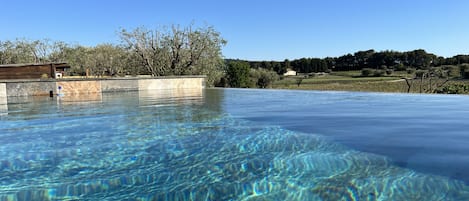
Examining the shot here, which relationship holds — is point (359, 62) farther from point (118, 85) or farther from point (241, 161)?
point (241, 161)

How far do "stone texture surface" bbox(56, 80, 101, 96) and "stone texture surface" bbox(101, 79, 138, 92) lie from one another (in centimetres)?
23

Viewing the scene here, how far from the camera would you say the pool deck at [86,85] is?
11977 mm

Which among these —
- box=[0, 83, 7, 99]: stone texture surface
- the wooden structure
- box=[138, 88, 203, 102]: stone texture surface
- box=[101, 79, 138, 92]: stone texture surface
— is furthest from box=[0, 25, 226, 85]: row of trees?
box=[0, 83, 7, 99]: stone texture surface

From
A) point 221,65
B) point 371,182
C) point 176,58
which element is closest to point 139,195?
point 371,182

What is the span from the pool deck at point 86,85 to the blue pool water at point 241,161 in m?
8.59

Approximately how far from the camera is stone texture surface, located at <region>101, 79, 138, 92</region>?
13461mm

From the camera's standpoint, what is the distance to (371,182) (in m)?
2.16

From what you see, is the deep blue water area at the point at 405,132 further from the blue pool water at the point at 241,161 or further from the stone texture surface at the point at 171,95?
the stone texture surface at the point at 171,95

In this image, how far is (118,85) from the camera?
1370 centimetres

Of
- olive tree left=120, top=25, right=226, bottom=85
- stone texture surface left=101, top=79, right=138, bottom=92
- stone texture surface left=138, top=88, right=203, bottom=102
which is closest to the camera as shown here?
stone texture surface left=138, top=88, right=203, bottom=102

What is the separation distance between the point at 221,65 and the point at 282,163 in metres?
21.7

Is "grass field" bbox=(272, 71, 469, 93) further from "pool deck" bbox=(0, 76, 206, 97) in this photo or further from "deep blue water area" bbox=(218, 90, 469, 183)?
"deep blue water area" bbox=(218, 90, 469, 183)

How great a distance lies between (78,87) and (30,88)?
1.63 m

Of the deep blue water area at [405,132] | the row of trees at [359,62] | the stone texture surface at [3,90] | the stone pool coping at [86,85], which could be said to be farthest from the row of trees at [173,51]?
the row of trees at [359,62]
